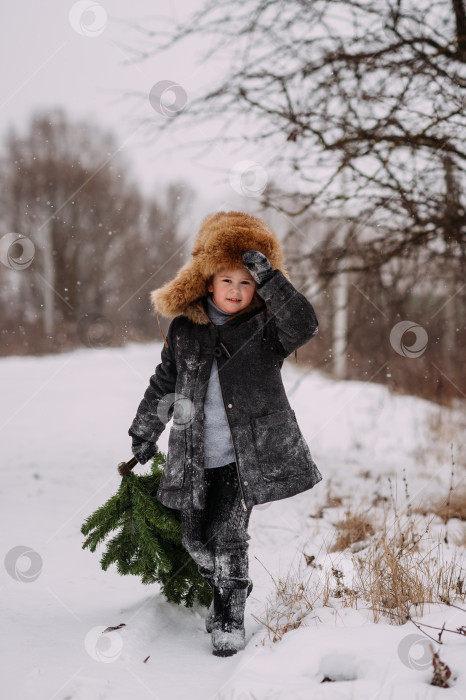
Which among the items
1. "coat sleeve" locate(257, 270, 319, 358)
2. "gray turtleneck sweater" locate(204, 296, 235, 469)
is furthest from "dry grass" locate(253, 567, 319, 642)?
"coat sleeve" locate(257, 270, 319, 358)

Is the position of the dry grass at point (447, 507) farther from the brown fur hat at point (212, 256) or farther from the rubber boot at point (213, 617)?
the brown fur hat at point (212, 256)

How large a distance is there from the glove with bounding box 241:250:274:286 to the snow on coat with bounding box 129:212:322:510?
0.04m

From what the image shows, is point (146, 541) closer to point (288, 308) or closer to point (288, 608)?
point (288, 608)

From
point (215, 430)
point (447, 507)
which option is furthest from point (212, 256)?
point (447, 507)

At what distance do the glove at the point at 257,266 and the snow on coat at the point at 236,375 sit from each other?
0.13 ft

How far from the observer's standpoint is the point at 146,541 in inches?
99.2

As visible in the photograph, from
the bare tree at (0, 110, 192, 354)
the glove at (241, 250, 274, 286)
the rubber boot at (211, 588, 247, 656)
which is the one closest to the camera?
the rubber boot at (211, 588, 247, 656)

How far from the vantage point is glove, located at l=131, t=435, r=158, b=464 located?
268 cm

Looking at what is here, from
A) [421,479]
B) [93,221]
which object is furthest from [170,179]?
[421,479]

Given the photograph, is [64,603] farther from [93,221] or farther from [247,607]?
[93,221]

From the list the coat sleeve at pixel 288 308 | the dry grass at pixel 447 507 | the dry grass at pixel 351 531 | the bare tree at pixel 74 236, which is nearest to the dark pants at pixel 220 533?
the coat sleeve at pixel 288 308

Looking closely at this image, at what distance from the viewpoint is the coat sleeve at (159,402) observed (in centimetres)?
268

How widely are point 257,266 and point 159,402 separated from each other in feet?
2.70

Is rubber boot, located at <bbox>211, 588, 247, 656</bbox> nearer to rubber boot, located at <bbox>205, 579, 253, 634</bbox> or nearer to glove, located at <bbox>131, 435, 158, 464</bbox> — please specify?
rubber boot, located at <bbox>205, 579, 253, 634</bbox>
